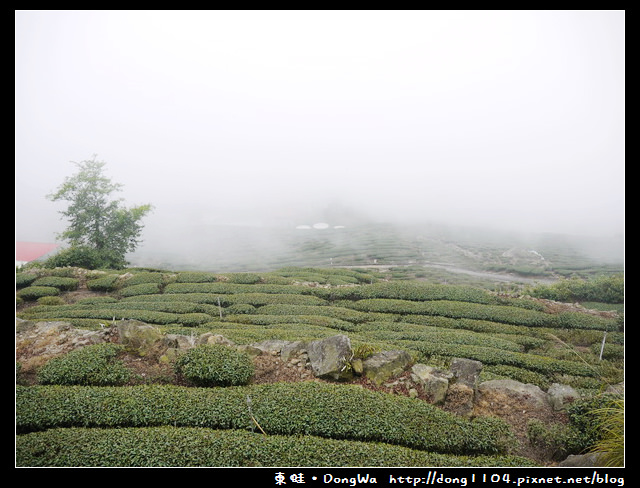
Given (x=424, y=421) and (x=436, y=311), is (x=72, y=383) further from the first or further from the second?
(x=436, y=311)

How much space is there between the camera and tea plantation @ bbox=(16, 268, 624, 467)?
536 centimetres

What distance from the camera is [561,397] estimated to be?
7176 millimetres

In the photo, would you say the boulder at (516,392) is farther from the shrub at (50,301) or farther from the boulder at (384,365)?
the shrub at (50,301)

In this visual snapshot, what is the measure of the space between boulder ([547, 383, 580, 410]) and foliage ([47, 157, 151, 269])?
26640 mm

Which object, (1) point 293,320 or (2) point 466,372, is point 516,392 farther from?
(1) point 293,320

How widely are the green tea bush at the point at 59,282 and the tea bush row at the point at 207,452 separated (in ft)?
51.7

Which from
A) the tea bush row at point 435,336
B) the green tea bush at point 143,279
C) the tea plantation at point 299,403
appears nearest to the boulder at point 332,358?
the tea plantation at point 299,403

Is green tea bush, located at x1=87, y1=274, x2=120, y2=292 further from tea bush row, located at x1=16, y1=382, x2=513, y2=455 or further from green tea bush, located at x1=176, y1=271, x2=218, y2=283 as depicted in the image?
tea bush row, located at x1=16, y1=382, x2=513, y2=455

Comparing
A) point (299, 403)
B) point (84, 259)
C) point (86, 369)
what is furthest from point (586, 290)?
point (84, 259)

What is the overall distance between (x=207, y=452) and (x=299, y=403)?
1.93 metres

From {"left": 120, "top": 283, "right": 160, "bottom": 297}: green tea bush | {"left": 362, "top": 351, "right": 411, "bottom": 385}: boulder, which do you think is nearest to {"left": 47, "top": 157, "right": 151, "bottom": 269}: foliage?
{"left": 120, "top": 283, "right": 160, "bottom": 297}: green tea bush

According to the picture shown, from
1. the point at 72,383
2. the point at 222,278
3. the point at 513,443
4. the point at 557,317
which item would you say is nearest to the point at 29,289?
the point at 222,278

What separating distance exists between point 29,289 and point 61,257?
6.59 meters

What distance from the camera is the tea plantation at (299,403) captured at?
5.36 meters
